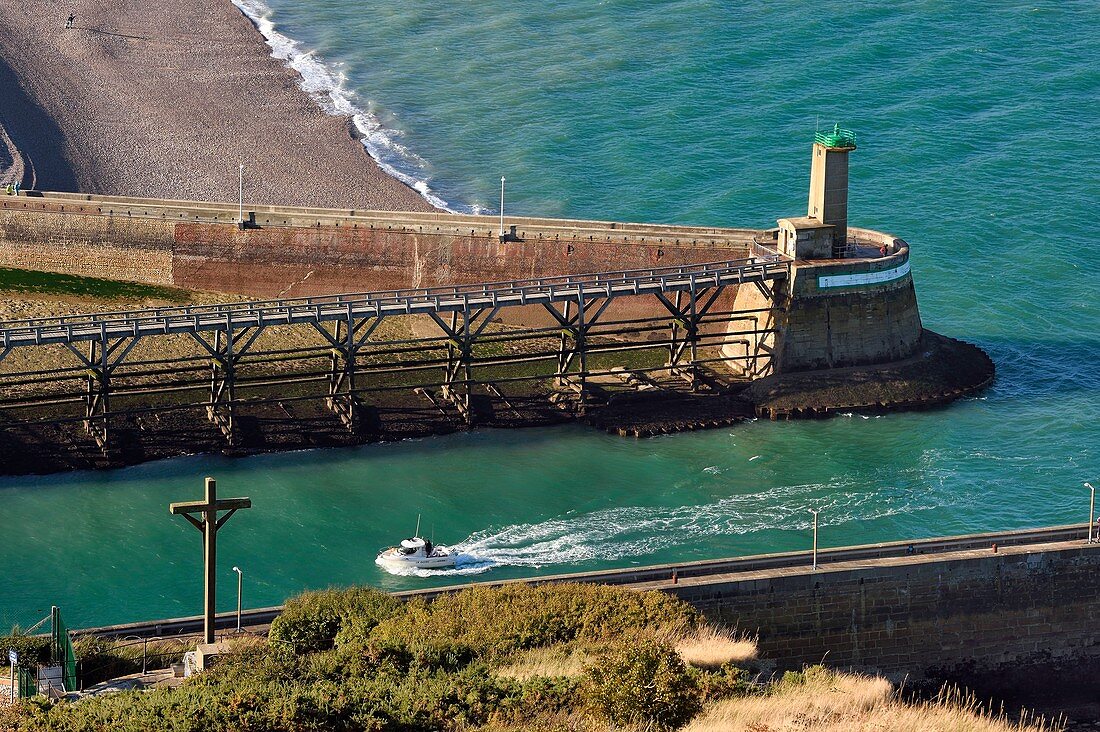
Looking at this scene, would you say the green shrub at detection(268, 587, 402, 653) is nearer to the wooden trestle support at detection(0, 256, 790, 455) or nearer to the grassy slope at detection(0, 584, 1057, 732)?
the grassy slope at detection(0, 584, 1057, 732)

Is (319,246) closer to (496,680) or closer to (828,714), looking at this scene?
(496,680)

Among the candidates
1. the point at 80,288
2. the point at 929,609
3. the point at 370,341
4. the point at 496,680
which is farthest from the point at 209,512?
the point at 80,288

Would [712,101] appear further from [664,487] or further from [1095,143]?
[664,487]

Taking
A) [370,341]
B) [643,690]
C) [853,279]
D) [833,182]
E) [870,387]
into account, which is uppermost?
[833,182]

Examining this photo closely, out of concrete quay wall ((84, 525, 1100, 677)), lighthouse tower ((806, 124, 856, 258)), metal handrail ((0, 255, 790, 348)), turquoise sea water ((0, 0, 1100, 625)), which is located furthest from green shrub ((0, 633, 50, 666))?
lighthouse tower ((806, 124, 856, 258))

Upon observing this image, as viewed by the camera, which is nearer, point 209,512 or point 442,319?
point 209,512
